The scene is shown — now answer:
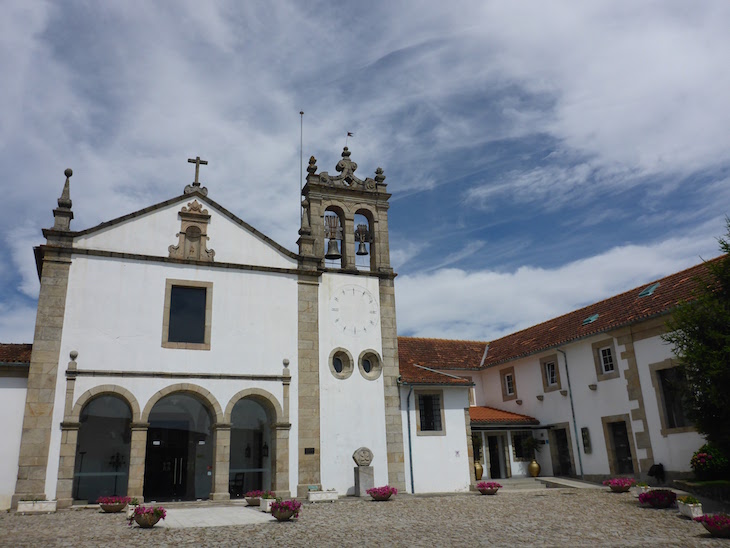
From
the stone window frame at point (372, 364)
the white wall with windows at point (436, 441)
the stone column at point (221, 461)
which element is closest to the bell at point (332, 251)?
the stone window frame at point (372, 364)

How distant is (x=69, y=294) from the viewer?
18078 millimetres

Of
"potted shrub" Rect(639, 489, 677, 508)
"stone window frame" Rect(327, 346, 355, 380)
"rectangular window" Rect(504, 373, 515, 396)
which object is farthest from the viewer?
"rectangular window" Rect(504, 373, 515, 396)

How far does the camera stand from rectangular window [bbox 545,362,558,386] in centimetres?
2681

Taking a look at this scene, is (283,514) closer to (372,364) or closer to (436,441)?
(372,364)

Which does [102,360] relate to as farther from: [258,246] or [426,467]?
[426,467]

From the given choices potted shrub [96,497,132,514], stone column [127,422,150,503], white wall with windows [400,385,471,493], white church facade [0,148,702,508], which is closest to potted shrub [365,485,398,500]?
white church facade [0,148,702,508]

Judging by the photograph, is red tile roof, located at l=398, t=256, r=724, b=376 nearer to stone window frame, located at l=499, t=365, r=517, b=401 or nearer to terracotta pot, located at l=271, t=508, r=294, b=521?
stone window frame, located at l=499, t=365, r=517, b=401

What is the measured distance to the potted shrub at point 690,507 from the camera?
14438 mm

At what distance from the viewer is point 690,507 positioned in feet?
47.7

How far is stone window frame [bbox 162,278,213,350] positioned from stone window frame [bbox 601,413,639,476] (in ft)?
48.6

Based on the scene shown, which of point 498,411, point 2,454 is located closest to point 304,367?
point 2,454

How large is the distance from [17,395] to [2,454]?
61.8 inches

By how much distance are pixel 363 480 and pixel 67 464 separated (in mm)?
8636

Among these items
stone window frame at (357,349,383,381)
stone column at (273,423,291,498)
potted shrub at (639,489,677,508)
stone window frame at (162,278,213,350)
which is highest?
stone window frame at (162,278,213,350)
